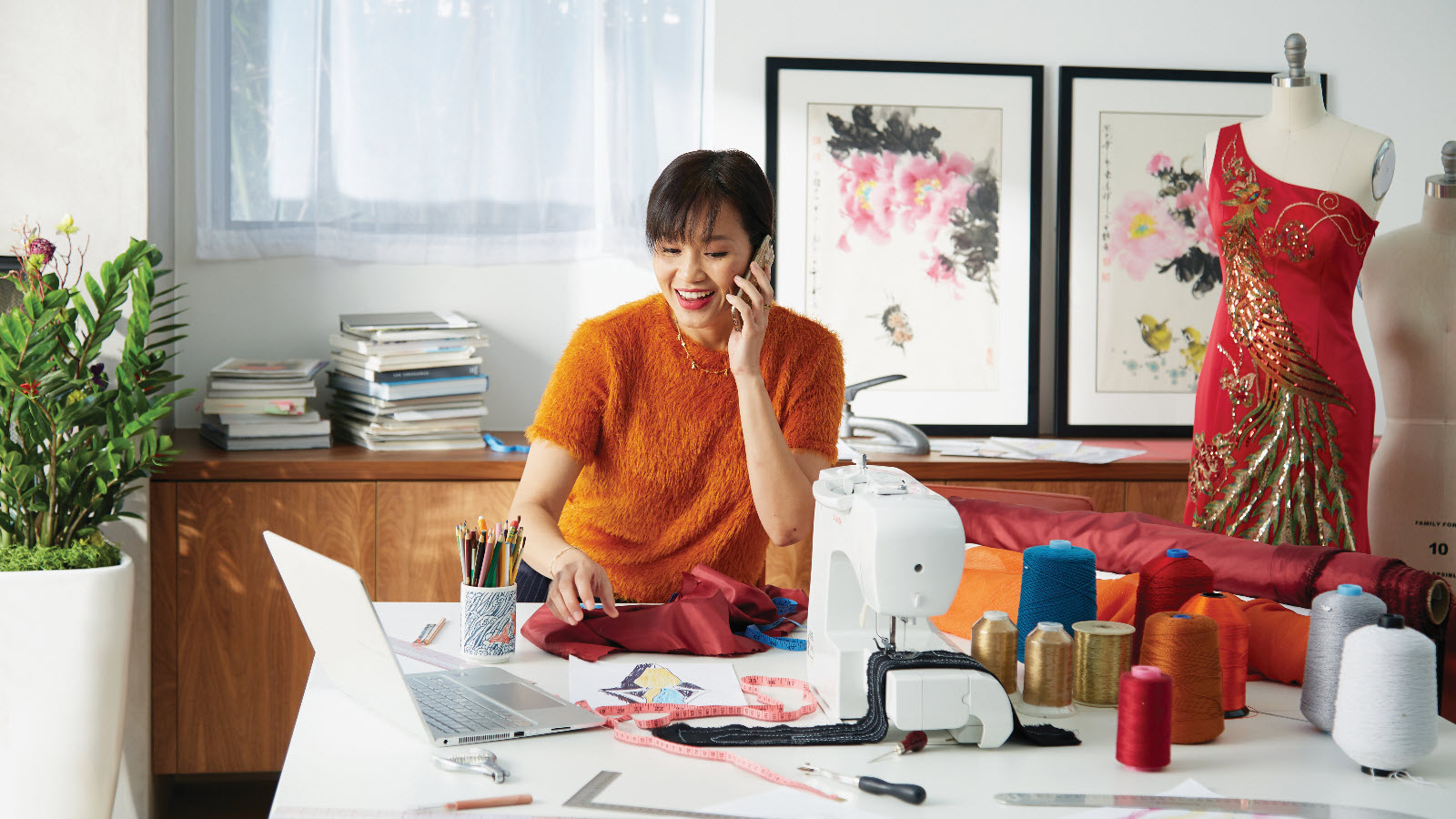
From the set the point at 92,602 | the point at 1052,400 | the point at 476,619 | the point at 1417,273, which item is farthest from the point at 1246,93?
the point at 92,602

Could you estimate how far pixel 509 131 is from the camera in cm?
346

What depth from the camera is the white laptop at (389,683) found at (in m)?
1.26

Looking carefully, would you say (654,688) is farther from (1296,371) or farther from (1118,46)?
(1118,46)

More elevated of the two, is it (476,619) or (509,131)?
(509,131)

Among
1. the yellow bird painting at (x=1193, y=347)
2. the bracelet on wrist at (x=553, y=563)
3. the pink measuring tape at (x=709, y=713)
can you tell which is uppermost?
the yellow bird painting at (x=1193, y=347)

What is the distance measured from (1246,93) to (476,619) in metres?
2.90

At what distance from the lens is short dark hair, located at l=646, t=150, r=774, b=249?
6.69 feet

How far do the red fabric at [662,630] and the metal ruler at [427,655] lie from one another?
0.11 m

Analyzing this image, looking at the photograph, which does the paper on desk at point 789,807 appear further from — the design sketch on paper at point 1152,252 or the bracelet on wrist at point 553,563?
the design sketch on paper at point 1152,252

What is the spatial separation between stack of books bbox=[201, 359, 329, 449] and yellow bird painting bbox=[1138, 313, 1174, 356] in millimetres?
2225

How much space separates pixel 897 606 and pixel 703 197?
940 mm

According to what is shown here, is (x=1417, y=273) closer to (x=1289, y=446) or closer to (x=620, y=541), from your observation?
(x=1289, y=446)

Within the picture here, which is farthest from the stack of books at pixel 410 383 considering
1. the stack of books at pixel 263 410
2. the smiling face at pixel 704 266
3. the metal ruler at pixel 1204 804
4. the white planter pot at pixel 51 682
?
the metal ruler at pixel 1204 804

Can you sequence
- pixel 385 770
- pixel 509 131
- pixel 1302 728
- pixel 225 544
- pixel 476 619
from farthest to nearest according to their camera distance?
pixel 509 131
pixel 225 544
pixel 476 619
pixel 1302 728
pixel 385 770
